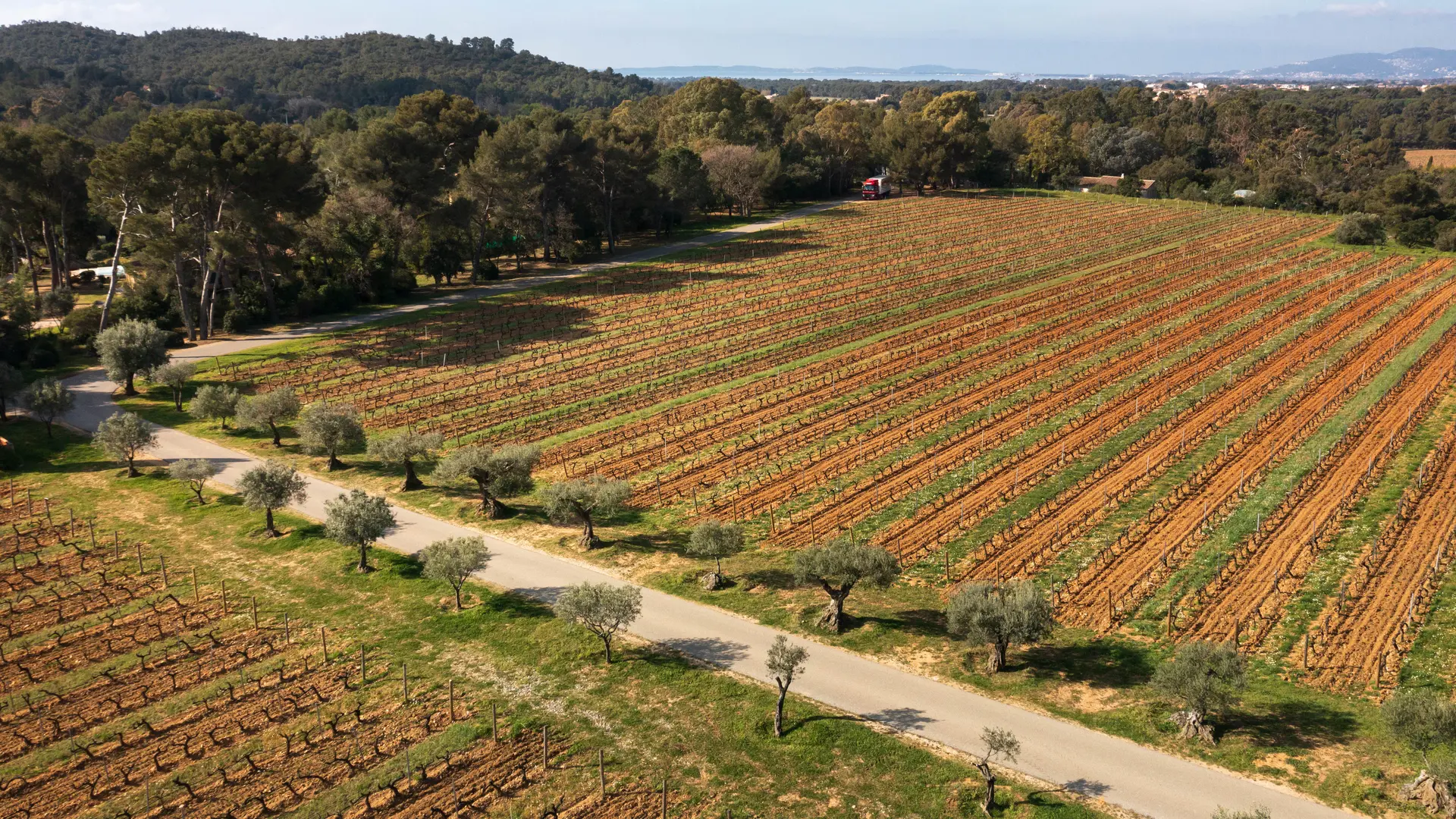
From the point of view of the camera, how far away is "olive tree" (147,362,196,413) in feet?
146

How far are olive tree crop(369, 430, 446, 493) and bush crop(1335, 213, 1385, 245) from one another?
89201mm

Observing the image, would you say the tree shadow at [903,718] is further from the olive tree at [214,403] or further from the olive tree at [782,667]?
the olive tree at [214,403]

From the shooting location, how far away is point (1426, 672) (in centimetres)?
2217

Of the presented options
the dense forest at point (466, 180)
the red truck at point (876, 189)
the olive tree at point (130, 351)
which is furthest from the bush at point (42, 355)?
the red truck at point (876, 189)

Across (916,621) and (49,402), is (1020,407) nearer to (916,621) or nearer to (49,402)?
(916,621)

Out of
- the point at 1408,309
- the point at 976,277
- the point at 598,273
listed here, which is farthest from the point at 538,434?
the point at 1408,309

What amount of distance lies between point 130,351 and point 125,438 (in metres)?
11.7

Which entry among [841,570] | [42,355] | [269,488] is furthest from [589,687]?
[42,355]

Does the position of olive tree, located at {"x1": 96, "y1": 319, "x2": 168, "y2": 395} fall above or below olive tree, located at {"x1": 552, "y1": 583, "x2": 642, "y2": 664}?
above

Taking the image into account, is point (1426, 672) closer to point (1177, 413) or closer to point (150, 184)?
point (1177, 413)

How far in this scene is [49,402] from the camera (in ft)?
133

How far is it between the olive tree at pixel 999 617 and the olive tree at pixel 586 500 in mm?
11222

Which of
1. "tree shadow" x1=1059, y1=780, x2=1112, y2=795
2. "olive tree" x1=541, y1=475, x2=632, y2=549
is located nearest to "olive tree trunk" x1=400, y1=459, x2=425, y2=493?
"olive tree" x1=541, y1=475, x2=632, y2=549

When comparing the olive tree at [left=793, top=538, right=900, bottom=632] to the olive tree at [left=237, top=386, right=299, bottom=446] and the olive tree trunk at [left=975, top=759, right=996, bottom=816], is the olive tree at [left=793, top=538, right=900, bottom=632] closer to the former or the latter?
the olive tree trunk at [left=975, top=759, right=996, bottom=816]
